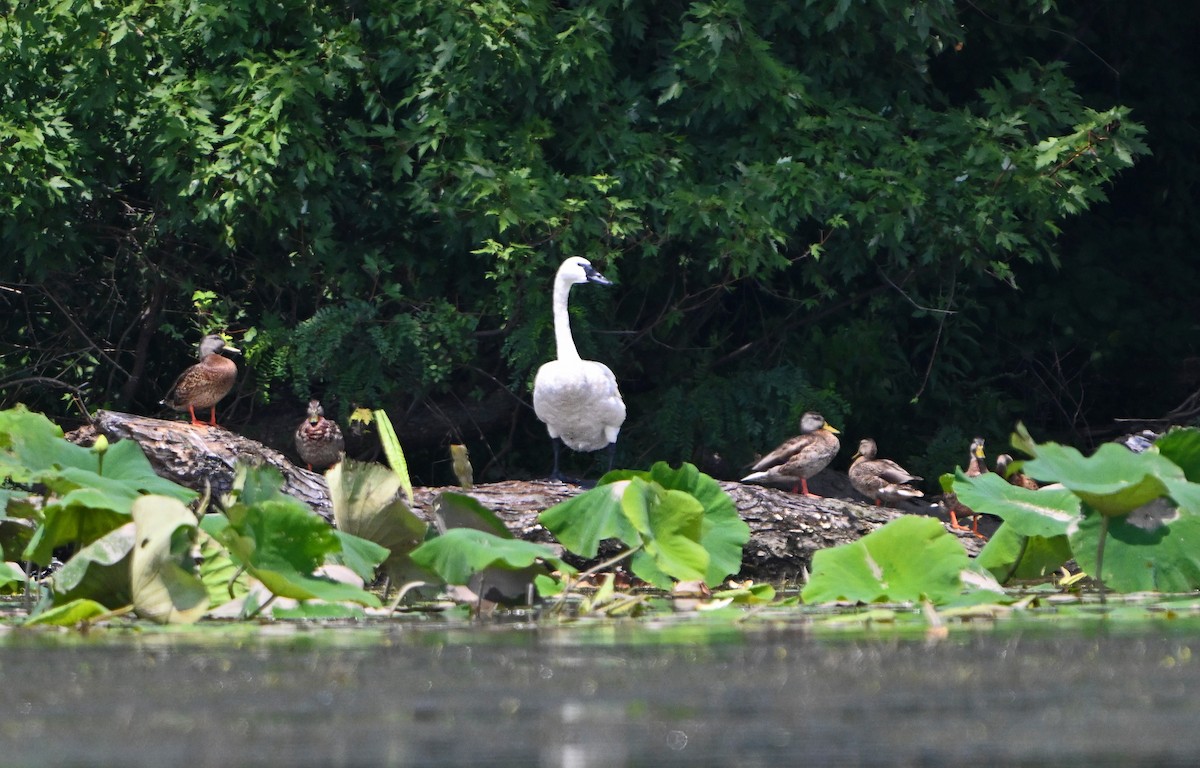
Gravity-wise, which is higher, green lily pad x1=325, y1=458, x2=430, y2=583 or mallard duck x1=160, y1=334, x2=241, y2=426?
green lily pad x1=325, y1=458, x2=430, y2=583

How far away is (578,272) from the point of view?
9461 millimetres

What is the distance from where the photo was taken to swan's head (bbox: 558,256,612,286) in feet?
31.0

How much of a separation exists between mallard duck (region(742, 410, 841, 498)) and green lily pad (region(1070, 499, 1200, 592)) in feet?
Answer: 12.8

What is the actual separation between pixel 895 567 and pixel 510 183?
15.2 feet

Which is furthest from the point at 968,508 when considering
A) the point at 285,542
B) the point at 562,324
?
the point at 285,542

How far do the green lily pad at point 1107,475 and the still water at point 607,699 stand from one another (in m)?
1.02

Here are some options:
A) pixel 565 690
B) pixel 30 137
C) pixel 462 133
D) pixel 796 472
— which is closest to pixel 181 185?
pixel 30 137

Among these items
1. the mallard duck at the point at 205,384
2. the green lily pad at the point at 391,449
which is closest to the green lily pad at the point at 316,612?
the green lily pad at the point at 391,449

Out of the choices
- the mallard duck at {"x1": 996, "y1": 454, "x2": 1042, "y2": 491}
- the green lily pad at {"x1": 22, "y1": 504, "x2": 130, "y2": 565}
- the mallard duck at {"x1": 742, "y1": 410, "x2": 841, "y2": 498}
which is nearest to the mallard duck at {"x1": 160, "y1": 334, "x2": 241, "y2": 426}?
the mallard duck at {"x1": 742, "y1": 410, "x2": 841, "y2": 498}

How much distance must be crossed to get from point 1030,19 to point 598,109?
2957mm

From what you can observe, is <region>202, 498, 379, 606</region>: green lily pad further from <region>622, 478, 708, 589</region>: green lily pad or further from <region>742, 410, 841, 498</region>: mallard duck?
<region>742, 410, 841, 498</region>: mallard duck

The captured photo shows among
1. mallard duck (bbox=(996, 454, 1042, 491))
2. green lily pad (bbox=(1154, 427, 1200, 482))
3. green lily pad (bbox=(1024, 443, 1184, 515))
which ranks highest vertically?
green lily pad (bbox=(1024, 443, 1184, 515))

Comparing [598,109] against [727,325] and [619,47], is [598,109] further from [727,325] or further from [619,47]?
[727,325]

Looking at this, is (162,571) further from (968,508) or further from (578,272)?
(968,508)
